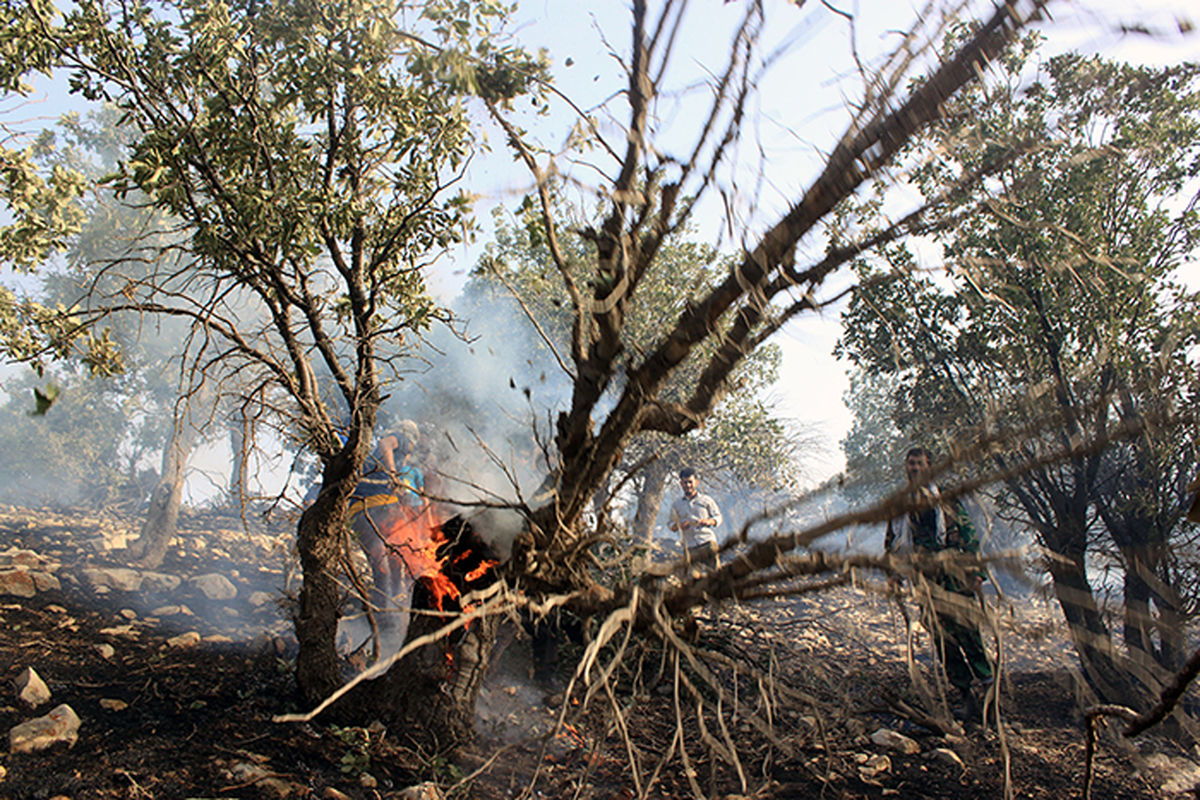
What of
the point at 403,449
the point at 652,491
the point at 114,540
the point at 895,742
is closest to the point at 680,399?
the point at 652,491

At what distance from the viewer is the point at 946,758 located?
4.11m

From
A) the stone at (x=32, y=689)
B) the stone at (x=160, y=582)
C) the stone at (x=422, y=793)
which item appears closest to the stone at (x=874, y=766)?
the stone at (x=422, y=793)

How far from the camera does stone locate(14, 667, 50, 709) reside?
11.2 ft

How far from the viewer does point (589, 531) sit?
10.0 ft

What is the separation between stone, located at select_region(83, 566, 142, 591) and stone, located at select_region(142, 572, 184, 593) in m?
0.22

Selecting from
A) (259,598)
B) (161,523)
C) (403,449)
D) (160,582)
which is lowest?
(259,598)

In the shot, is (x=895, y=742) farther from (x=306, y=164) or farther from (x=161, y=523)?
(x=161, y=523)

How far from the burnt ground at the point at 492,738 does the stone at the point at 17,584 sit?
7.0 inches

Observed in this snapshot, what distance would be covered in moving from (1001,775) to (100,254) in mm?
20254

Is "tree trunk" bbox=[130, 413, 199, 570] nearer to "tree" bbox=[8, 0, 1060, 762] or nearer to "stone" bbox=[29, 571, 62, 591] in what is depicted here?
"stone" bbox=[29, 571, 62, 591]

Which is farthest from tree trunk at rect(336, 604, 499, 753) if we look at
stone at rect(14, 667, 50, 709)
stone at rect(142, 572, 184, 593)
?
stone at rect(142, 572, 184, 593)

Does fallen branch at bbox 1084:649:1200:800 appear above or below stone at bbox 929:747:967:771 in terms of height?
above

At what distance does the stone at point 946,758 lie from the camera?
4049 mm

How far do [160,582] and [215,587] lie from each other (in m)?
0.63
